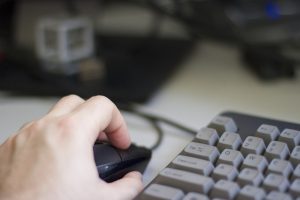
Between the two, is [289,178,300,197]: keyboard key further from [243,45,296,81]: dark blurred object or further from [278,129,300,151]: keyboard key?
[243,45,296,81]: dark blurred object

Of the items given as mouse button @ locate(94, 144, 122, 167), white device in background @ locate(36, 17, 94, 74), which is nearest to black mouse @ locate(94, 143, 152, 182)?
mouse button @ locate(94, 144, 122, 167)

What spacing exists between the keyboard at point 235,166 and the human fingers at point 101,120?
6 cm

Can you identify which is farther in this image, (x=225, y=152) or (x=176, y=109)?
(x=176, y=109)

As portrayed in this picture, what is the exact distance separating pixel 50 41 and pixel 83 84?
10 cm

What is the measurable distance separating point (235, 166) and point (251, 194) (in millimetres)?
41

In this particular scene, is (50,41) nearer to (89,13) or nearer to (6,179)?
(89,13)

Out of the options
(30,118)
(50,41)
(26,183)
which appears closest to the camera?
(26,183)

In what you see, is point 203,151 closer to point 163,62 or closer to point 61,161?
point 61,161

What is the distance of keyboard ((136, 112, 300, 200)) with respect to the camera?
0.32 metres

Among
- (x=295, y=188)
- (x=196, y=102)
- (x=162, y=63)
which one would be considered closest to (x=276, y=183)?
(x=295, y=188)

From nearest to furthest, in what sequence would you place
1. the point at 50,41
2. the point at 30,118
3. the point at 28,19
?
the point at 30,118, the point at 50,41, the point at 28,19

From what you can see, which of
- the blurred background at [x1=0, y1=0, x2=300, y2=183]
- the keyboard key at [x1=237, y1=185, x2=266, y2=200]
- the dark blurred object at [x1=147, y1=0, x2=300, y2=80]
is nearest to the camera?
the keyboard key at [x1=237, y1=185, x2=266, y2=200]

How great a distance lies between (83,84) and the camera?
1.95ft

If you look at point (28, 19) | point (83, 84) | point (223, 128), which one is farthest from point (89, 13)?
point (223, 128)
